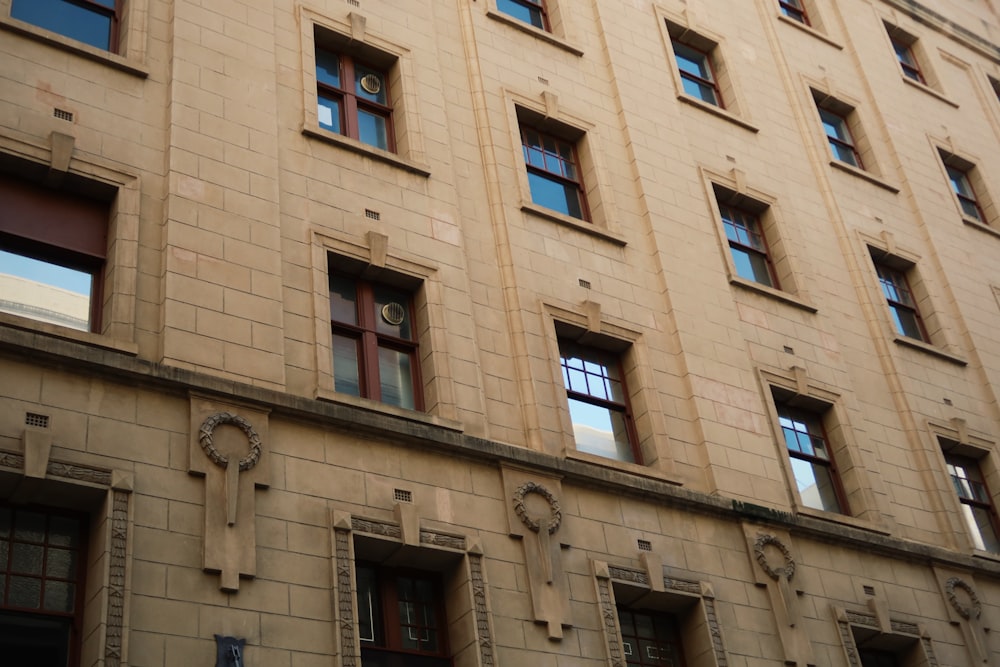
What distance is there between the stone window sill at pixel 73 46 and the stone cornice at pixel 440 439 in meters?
4.74

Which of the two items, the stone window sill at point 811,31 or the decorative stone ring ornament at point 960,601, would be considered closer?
the decorative stone ring ornament at point 960,601

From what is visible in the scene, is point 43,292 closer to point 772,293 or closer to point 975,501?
point 772,293

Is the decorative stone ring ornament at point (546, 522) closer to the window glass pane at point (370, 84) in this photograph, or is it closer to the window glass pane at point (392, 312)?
the window glass pane at point (392, 312)

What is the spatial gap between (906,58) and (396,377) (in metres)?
22.6

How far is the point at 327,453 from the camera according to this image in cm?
1598

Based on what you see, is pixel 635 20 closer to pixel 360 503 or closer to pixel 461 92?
pixel 461 92

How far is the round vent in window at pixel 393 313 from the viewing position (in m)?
18.6

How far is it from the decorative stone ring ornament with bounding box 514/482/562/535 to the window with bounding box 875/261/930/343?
39.7 ft

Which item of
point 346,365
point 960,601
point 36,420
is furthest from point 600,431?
point 36,420

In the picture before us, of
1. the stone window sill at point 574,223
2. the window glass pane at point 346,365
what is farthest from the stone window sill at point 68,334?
the stone window sill at point 574,223

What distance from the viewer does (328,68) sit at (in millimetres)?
21000

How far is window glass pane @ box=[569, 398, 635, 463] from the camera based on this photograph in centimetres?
1961

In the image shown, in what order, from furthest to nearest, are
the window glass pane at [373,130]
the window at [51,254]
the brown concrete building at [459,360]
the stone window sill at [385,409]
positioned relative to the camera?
the window glass pane at [373,130] < the stone window sill at [385,409] < the window at [51,254] < the brown concrete building at [459,360]

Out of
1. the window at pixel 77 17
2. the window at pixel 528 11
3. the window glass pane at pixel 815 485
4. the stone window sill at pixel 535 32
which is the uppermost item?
the window at pixel 528 11
